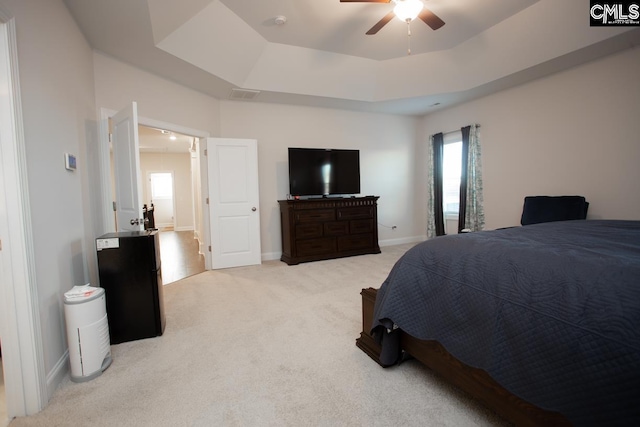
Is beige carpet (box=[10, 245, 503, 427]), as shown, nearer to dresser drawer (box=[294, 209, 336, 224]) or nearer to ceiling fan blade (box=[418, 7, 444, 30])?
dresser drawer (box=[294, 209, 336, 224])

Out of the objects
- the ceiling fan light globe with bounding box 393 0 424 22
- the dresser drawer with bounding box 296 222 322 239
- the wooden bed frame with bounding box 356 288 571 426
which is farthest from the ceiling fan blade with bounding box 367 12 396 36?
the dresser drawer with bounding box 296 222 322 239

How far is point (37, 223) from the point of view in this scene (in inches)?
67.5

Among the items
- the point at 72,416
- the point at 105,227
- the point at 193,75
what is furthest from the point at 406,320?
the point at 193,75

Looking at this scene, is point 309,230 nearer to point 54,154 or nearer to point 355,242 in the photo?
point 355,242

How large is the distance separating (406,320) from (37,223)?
221 cm

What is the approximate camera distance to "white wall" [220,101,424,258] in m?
4.88

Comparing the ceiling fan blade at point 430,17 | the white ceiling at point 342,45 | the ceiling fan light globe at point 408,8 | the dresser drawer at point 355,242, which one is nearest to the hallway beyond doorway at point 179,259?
the dresser drawer at point 355,242

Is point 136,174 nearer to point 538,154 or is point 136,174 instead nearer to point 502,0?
point 502,0

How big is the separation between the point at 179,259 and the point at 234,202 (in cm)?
178

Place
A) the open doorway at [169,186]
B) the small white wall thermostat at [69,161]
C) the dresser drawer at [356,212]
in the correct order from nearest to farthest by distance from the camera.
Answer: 1. the small white wall thermostat at [69,161]
2. the dresser drawer at [356,212]
3. the open doorway at [169,186]

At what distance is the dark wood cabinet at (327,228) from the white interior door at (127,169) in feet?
7.23

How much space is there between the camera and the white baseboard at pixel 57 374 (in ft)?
5.63

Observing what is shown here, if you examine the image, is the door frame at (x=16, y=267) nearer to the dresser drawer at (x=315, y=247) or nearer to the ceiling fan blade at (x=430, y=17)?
the ceiling fan blade at (x=430, y=17)

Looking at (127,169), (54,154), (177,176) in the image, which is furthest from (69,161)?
(177,176)
